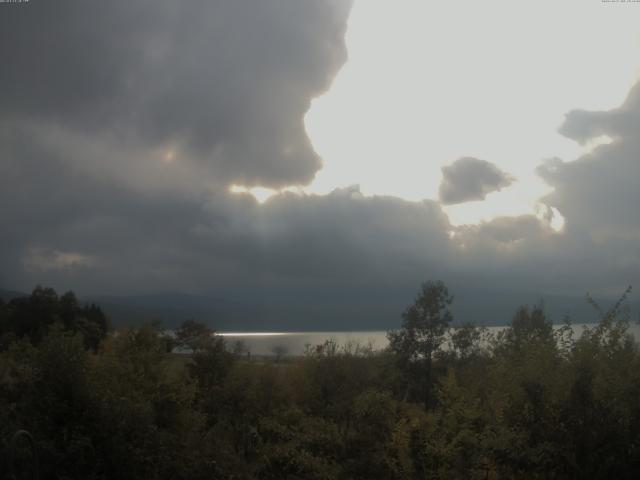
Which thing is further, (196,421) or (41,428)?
(196,421)

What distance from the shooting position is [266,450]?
23266mm

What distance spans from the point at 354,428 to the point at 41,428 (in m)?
10.8

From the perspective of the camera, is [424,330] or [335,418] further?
[424,330]

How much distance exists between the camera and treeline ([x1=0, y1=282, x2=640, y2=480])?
46.3 ft

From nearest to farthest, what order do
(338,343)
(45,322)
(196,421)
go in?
(196,421), (338,343), (45,322)

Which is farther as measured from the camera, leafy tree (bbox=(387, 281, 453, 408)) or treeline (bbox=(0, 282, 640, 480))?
leafy tree (bbox=(387, 281, 453, 408))

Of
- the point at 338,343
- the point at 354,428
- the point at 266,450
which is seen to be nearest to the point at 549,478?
the point at 354,428

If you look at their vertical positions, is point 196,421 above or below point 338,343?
below

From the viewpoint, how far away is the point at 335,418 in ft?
82.7

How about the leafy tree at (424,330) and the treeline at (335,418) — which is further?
the leafy tree at (424,330)

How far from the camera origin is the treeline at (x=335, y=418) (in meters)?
14.1

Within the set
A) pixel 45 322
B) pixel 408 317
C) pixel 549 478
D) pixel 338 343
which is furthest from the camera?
pixel 45 322

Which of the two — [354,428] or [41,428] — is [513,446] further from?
[41,428]

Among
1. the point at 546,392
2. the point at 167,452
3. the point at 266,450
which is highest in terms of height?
the point at 546,392
